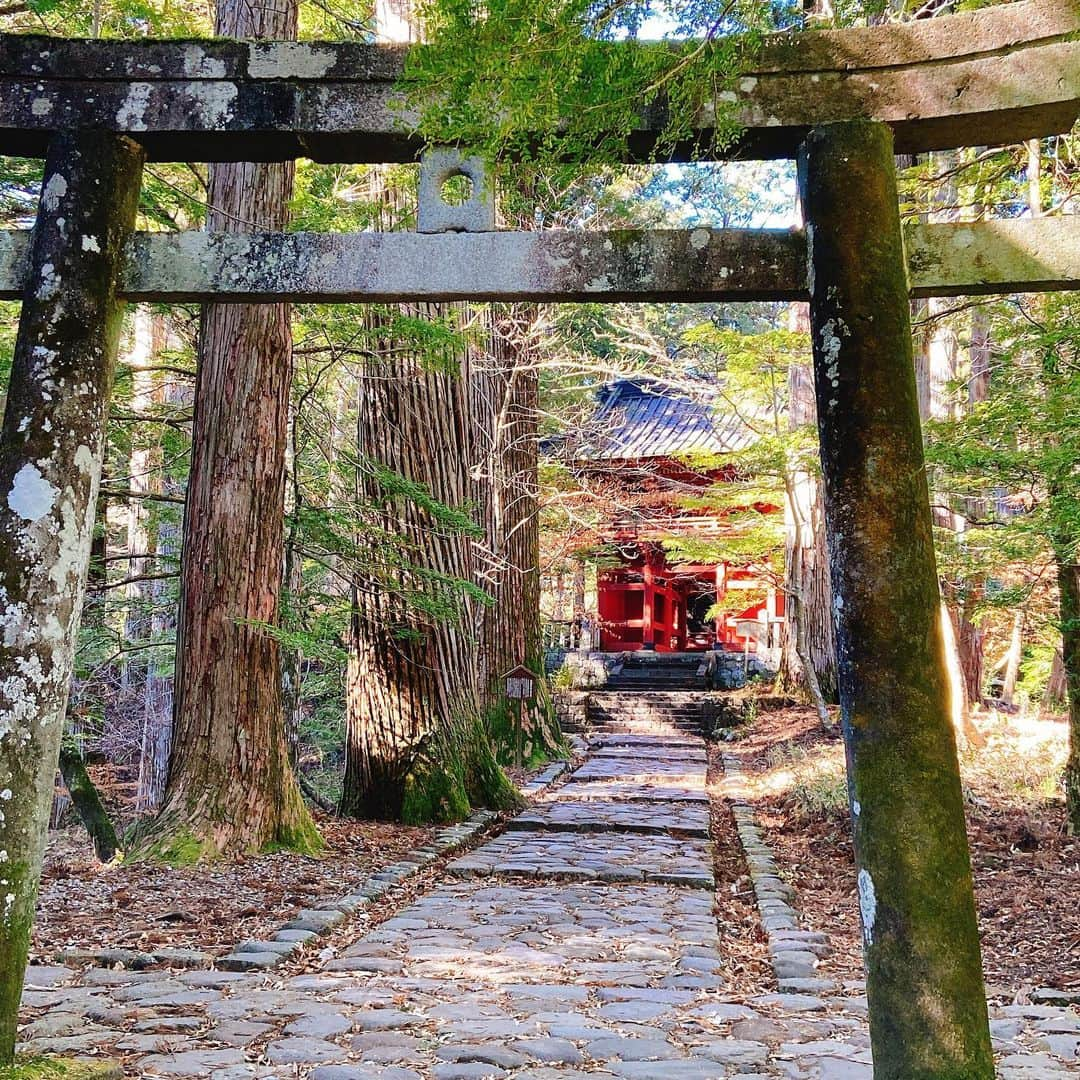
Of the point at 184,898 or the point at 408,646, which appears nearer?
the point at 184,898

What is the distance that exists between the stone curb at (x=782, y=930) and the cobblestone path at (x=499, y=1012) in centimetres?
22

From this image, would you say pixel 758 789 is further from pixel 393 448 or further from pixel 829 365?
pixel 829 365

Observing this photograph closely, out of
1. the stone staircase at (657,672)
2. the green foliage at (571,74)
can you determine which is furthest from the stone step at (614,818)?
the stone staircase at (657,672)

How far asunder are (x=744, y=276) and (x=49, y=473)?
7.99 feet

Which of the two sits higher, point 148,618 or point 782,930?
point 148,618

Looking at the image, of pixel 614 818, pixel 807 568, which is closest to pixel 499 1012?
pixel 614 818

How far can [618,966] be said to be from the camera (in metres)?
4.93

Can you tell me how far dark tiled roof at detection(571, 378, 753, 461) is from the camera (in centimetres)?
1922

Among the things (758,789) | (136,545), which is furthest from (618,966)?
(136,545)

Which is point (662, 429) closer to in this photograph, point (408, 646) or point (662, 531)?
point (662, 531)

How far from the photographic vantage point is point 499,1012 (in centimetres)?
417

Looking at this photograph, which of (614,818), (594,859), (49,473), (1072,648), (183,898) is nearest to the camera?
(49,473)

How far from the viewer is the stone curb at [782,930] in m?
4.66

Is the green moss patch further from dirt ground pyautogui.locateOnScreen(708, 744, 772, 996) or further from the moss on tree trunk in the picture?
the moss on tree trunk
